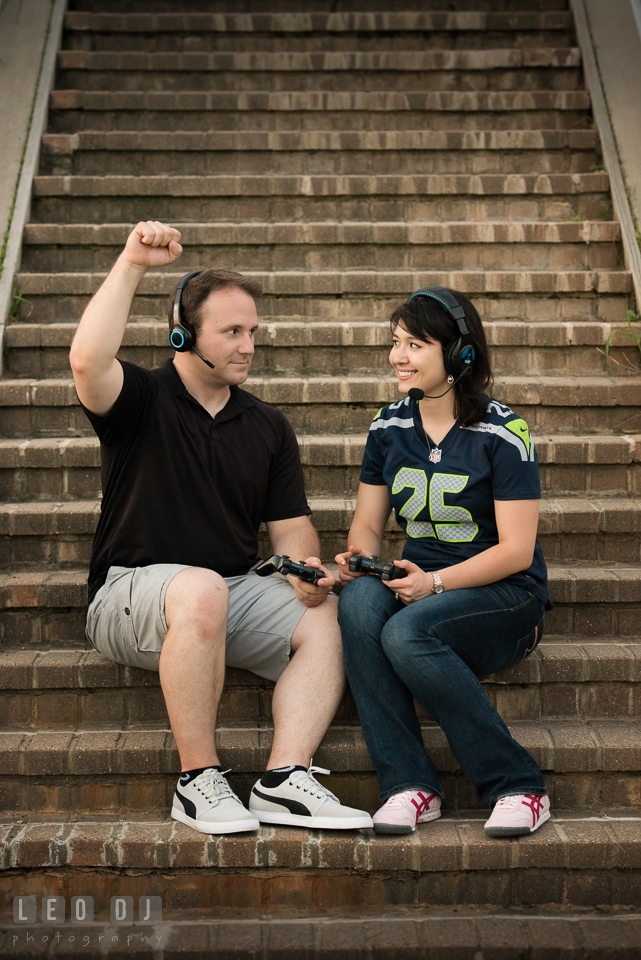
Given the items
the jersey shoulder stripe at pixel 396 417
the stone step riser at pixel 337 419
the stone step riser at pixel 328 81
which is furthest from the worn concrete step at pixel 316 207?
the jersey shoulder stripe at pixel 396 417

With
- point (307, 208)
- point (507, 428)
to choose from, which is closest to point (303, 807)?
point (507, 428)

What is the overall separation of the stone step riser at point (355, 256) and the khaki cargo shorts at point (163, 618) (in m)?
1.99

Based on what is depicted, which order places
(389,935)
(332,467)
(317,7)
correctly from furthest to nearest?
(317,7) < (332,467) < (389,935)

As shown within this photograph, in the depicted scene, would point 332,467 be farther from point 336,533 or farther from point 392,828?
point 392,828

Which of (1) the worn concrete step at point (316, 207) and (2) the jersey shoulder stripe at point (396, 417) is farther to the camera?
(1) the worn concrete step at point (316, 207)

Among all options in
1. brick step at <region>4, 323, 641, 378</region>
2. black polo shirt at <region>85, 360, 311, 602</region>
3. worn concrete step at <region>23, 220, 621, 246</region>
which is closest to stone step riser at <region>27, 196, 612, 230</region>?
worn concrete step at <region>23, 220, 621, 246</region>

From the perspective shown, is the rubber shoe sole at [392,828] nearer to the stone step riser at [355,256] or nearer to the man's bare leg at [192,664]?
the man's bare leg at [192,664]

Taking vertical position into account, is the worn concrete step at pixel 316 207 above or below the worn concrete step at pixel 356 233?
above

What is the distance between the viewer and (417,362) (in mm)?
2322

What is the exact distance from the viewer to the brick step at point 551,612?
2686mm

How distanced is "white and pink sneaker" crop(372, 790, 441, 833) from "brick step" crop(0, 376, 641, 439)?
156cm

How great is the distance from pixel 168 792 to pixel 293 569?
760mm

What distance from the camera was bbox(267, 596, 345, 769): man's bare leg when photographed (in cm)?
223

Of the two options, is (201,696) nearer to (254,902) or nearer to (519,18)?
(254,902)
